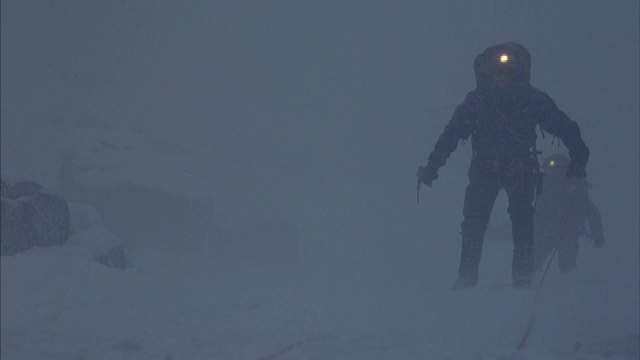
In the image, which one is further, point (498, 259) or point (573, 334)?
point (498, 259)

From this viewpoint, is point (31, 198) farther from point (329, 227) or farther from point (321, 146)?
point (321, 146)

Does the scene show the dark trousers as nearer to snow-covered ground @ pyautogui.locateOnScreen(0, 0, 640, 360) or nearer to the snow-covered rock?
snow-covered ground @ pyautogui.locateOnScreen(0, 0, 640, 360)

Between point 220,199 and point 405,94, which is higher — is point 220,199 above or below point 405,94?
below

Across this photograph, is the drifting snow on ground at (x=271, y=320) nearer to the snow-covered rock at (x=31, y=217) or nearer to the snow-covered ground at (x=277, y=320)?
the snow-covered ground at (x=277, y=320)

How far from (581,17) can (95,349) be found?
18915 centimetres

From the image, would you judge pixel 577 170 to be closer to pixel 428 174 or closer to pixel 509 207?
pixel 509 207

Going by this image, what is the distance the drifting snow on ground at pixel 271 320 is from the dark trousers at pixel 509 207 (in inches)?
17.0

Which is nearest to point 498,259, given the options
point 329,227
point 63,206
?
point 63,206

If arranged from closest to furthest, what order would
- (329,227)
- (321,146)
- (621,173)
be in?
1. (329,227)
2. (621,173)
3. (321,146)

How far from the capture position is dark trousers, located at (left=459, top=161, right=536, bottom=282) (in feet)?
14.8

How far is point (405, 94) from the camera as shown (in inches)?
6058

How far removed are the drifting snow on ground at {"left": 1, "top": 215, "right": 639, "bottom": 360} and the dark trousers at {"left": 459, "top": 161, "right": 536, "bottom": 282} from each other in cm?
43

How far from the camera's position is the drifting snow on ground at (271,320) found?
271 cm

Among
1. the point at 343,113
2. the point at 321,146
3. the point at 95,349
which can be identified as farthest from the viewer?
the point at 343,113
